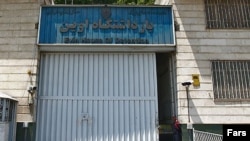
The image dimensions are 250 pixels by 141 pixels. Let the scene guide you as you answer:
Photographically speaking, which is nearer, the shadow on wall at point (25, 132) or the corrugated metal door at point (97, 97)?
the shadow on wall at point (25, 132)

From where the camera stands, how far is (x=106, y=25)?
12.7 m

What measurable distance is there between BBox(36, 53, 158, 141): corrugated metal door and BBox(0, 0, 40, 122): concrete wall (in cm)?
61

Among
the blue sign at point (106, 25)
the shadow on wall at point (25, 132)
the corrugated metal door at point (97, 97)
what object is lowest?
the shadow on wall at point (25, 132)

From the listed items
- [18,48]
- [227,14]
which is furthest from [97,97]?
[227,14]

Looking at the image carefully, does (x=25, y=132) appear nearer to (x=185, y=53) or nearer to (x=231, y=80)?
(x=185, y=53)

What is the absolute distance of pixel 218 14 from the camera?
1311 cm

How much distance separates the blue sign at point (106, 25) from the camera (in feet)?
41.0

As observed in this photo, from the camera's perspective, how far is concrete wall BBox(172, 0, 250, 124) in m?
11.8

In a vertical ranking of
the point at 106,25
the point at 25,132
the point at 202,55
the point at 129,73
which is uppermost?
the point at 106,25

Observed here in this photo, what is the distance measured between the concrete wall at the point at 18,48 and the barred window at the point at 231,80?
24.4ft

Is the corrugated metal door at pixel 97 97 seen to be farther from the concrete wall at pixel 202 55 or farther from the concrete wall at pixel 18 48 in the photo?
the concrete wall at pixel 202 55

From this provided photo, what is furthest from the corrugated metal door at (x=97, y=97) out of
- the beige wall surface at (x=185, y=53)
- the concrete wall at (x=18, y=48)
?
the beige wall surface at (x=185, y=53)

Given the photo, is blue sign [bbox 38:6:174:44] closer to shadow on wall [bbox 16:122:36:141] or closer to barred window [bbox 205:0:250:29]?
barred window [bbox 205:0:250:29]

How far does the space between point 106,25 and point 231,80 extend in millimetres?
5669
